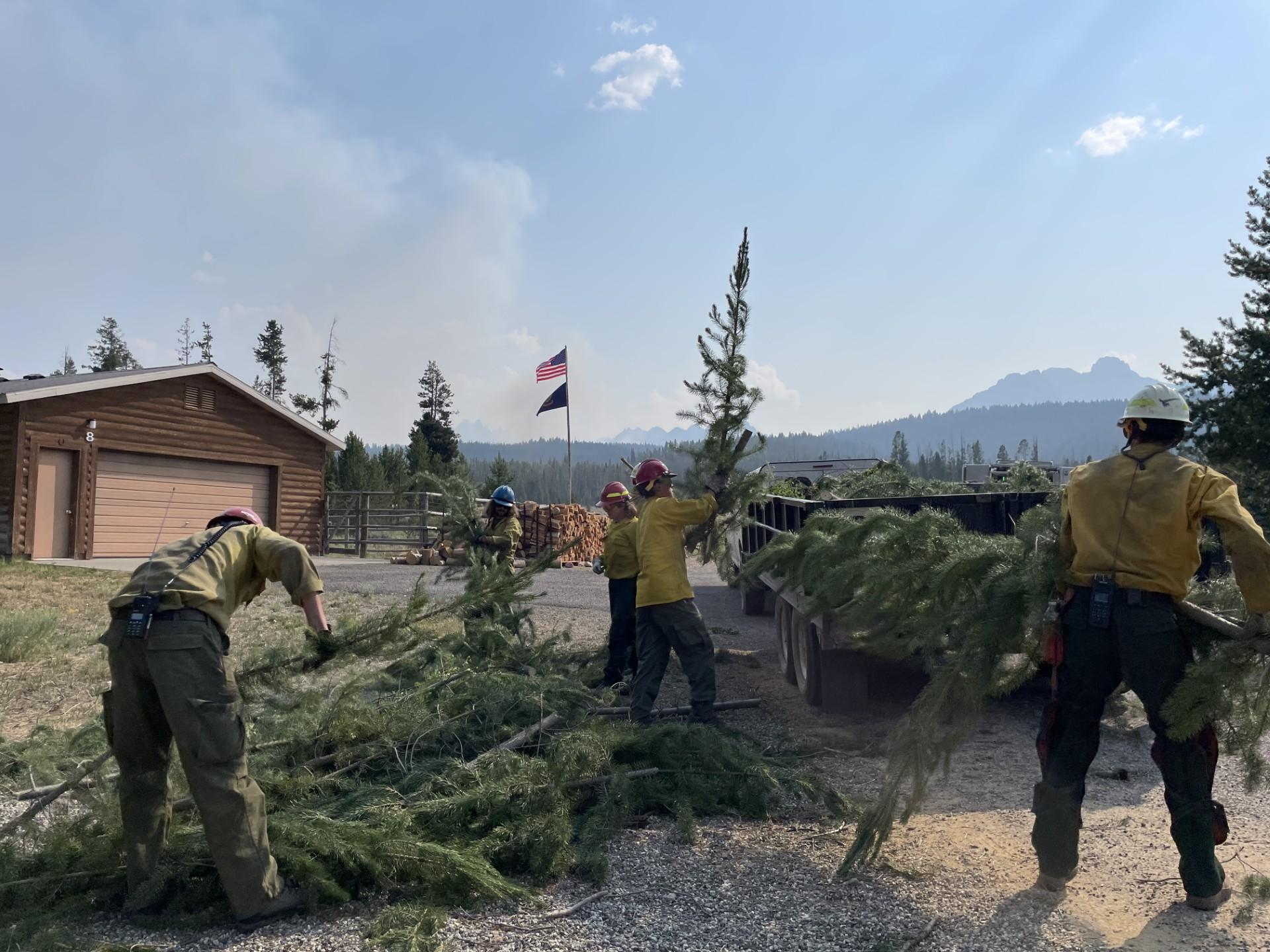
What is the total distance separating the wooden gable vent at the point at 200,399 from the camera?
20419 millimetres

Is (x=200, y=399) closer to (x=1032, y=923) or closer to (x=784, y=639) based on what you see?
(x=784, y=639)

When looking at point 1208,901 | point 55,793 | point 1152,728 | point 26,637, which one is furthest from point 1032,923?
point 26,637

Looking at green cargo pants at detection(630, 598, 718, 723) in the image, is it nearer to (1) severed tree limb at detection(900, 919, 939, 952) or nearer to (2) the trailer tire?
(1) severed tree limb at detection(900, 919, 939, 952)

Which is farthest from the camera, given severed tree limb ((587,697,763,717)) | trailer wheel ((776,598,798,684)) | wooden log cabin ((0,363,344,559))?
wooden log cabin ((0,363,344,559))

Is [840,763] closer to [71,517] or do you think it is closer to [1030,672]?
[1030,672]

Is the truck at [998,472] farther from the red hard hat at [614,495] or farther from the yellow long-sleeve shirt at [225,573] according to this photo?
the yellow long-sleeve shirt at [225,573]

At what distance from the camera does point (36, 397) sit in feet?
56.2

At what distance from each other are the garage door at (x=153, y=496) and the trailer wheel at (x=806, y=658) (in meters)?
14.3

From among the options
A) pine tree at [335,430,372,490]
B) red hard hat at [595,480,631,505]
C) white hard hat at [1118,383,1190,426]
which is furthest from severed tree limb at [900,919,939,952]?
pine tree at [335,430,372,490]

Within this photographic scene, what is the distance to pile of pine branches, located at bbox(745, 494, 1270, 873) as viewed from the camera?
3.64 m

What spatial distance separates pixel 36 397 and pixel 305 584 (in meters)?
16.6

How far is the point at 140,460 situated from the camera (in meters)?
19.5

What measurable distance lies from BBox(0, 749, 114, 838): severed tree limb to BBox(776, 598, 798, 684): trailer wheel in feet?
17.8

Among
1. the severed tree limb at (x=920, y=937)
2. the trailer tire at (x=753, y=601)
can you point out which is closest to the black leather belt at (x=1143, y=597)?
the severed tree limb at (x=920, y=937)
